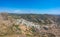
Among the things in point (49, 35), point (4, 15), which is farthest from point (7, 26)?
point (49, 35)

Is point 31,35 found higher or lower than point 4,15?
lower

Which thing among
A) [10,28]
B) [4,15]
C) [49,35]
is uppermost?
[4,15]

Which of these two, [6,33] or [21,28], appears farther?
[21,28]

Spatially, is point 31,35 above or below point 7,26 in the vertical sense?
below

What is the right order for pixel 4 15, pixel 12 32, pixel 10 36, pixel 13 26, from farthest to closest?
pixel 4 15
pixel 13 26
pixel 12 32
pixel 10 36

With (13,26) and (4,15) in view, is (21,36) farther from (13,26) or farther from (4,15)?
(4,15)

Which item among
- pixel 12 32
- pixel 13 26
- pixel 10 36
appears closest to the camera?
pixel 10 36

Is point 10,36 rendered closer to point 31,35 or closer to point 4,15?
point 31,35

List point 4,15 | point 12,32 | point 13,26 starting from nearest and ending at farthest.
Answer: point 12,32 < point 13,26 < point 4,15

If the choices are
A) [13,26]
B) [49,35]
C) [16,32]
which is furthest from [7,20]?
[49,35]
